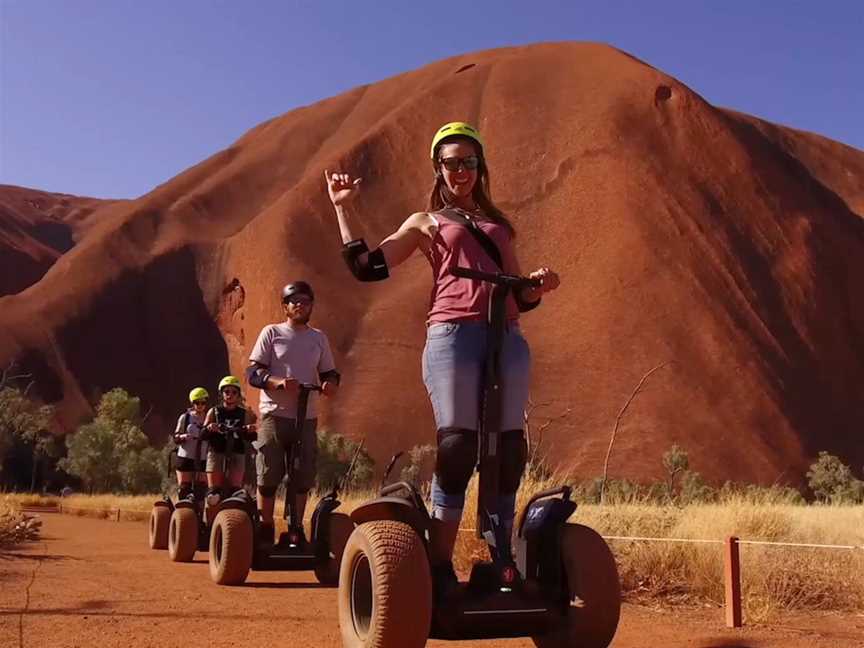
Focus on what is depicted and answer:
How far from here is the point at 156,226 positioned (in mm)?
71938

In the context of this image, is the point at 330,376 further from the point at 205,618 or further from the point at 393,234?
the point at 393,234

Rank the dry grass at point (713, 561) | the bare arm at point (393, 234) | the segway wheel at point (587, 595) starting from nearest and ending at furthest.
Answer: the segway wheel at point (587, 595), the bare arm at point (393, 234), the dry grass at point (713, 561)

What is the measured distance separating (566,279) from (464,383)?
49.6 meters

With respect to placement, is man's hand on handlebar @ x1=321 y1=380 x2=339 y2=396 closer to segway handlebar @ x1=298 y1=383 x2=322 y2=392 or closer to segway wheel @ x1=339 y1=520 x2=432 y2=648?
segway handlebar @ x1=298 y1=383 x2=322 y2=392

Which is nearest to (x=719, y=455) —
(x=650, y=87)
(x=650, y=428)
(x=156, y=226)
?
(x=650, y=428)

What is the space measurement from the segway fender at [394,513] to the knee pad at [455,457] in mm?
188

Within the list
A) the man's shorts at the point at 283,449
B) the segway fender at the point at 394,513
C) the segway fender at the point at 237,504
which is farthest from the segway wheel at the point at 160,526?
the segway fender at the point at 394,513

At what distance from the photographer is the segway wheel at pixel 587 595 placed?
10.5ft

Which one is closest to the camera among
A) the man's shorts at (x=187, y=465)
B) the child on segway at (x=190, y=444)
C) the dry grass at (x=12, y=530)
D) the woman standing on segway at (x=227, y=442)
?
the woman standing on segway at (x=227, y=442)

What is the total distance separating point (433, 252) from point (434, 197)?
1.05 ft

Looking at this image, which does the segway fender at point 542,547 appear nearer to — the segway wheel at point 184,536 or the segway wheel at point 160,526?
the segway wheel at point 184,536

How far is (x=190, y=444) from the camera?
1093 cm

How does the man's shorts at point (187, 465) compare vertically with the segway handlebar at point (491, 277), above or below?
below

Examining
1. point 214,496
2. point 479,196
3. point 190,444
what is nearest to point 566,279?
point 190,444
